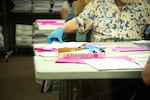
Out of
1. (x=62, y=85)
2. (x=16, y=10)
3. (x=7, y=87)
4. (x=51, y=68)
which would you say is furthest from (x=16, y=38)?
(x=51, y=68)

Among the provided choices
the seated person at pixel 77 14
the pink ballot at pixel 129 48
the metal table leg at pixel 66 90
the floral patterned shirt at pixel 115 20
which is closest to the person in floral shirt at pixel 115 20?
the floral patterned shirt at pixel 115 20

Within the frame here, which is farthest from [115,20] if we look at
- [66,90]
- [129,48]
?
[66,90]

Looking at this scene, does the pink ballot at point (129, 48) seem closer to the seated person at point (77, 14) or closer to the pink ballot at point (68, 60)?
the pink ballot at point (68, 60)

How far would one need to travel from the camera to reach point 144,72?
1.08m

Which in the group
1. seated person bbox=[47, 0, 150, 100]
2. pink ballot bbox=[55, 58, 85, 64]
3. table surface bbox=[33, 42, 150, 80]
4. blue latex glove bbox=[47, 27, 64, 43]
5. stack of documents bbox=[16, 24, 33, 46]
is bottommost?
stack of documents bbox=[16, 24, 33, 46]

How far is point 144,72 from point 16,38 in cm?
349

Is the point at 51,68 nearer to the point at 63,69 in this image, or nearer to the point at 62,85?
the point at 63,69

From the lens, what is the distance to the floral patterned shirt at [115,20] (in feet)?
6.79


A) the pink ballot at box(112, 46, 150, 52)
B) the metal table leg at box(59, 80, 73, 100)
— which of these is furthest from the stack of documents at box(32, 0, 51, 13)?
the metal table leg at box(59, 80, 73, 100)

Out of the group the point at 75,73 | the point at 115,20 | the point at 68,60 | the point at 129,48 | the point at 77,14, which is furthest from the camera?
the point at 77,14

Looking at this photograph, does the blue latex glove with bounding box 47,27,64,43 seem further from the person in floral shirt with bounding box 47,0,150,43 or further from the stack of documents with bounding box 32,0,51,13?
the stack of documents with bounding box 32,0,51,13

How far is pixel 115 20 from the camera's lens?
2072 mm

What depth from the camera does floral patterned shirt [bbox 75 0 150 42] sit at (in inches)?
81.4

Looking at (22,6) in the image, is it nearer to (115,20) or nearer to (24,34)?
(24,34)
